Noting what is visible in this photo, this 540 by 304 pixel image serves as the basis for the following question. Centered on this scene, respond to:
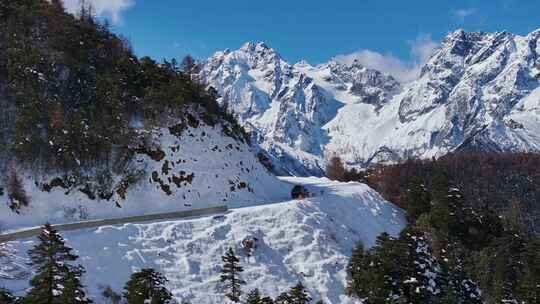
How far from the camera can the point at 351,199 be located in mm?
59562

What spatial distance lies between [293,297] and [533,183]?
16751 cm

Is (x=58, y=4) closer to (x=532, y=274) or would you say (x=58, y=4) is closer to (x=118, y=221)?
(x=118, y=221)

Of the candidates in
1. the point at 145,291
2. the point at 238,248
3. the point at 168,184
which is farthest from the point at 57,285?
the point at 168,184

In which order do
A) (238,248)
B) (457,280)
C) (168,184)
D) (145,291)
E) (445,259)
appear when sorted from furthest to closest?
(168,184) < (445,259) < (457,280) < (238,248) < (145,291)

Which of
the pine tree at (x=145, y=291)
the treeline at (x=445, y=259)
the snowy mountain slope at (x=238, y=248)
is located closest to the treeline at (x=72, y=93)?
the snowy mountain slope at (x=238, y=248)

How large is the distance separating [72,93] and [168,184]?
14349 mm

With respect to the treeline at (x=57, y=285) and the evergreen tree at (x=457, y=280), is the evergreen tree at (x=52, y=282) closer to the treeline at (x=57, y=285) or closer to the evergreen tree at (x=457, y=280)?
the treeline at (x=57, y=285)

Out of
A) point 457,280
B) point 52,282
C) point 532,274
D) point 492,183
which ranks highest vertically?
point 492,183

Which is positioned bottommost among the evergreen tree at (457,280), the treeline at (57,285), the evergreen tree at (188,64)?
the evergreen tree at (457,280)

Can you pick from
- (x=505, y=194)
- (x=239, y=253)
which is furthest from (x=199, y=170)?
(x=505, y=194)

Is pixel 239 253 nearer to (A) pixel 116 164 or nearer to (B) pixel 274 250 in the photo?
(B) pixel 274 250

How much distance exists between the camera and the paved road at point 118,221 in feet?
126

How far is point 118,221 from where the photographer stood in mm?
44875

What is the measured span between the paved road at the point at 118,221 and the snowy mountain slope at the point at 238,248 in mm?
1195
